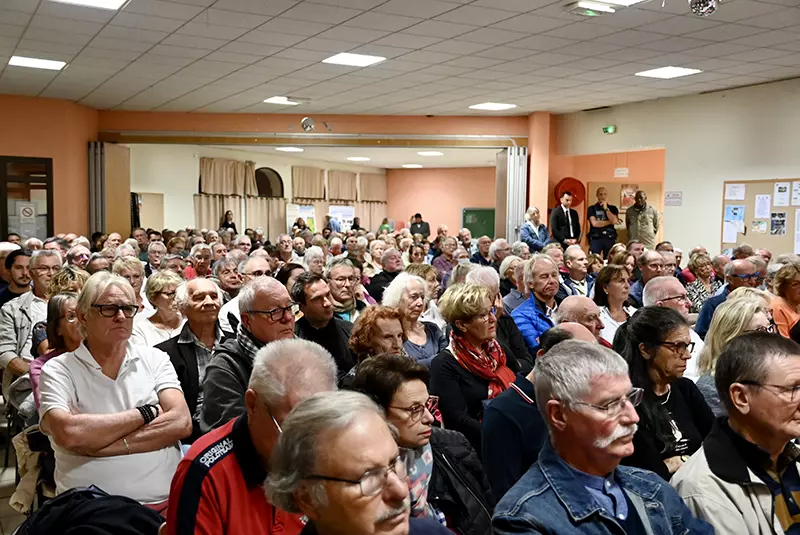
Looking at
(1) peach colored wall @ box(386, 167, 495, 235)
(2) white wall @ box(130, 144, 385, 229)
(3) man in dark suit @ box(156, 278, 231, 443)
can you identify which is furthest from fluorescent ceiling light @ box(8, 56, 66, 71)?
(1) peach colored wall @ box(386, 167, 495, 235)

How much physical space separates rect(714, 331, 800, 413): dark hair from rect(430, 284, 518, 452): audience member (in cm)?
116

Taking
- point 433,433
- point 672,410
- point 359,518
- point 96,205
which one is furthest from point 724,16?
point 96,205

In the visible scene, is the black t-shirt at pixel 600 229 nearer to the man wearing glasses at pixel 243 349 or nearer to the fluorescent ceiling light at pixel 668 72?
the fluorescent ceiling light at pixel 668 72

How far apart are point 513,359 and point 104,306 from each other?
2116 millimetres

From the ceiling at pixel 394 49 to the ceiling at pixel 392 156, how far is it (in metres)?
5.67

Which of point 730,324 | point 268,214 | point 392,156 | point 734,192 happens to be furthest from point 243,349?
point 392,156

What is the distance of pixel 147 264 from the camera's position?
8805mm

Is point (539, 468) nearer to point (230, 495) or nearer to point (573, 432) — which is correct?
point (573, 432)

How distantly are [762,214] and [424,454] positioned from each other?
889 centimetres

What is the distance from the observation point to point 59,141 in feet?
38.0

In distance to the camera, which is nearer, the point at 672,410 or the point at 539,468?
the point at 539,468

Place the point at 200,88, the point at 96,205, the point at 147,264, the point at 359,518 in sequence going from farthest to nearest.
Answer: the point at 96,205 → the point at 200,88 → the point at 147,264 → the point at 359,518

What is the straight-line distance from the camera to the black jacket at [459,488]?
7.75 feet

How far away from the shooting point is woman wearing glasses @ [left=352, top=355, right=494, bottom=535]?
2.35m
